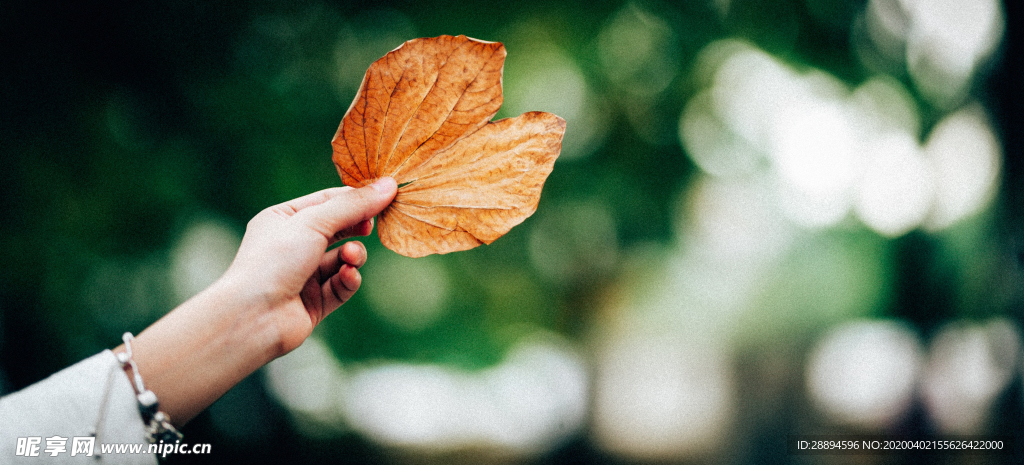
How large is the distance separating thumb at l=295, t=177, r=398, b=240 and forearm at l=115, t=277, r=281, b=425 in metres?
0.22

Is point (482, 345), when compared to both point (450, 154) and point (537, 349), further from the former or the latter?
point (450, 154)

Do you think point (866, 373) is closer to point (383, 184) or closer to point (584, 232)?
point (584, 232)

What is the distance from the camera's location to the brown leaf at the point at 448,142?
0.98 metres

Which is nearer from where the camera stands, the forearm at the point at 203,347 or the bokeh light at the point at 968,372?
the forearm at the point at 203,347

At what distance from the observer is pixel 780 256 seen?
318 centimetres

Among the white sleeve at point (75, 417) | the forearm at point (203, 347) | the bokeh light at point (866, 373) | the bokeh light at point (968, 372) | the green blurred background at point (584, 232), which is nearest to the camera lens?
the white sleeve at point (75, 417)

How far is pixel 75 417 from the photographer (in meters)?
0.98

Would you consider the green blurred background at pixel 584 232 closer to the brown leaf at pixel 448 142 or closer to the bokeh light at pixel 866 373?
the bokeh light at pixel 866 373

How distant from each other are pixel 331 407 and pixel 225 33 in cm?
210

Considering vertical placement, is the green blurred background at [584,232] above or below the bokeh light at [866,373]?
above

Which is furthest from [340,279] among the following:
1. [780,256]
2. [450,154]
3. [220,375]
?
[780,256]

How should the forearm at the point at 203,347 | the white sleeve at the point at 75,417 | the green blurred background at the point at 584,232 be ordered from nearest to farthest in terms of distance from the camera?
the white sleeve at the point at 75,417
the forearm at the point at 203,347
the green blurred background at the point at 584,232

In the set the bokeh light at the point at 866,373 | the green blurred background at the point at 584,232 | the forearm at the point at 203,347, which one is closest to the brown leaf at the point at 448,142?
the forearm at the point at 203,347

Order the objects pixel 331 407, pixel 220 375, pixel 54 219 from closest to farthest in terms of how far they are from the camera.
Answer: pixel 220 375, pixel 54 219, pixel 331 407
